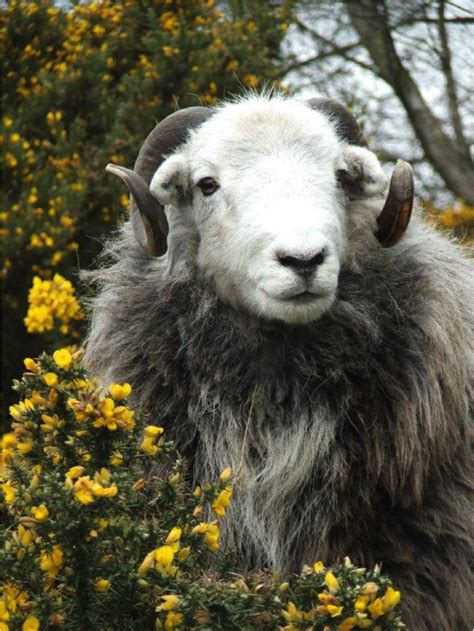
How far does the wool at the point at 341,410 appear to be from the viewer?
4004 millimetres

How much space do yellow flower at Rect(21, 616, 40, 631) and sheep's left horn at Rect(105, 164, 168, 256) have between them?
2.00 m

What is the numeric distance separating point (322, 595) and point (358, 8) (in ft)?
17.8

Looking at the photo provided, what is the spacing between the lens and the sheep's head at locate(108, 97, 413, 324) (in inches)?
149

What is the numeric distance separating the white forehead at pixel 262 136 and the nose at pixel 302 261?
0.63 metres

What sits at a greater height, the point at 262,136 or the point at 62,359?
the point at 262,136

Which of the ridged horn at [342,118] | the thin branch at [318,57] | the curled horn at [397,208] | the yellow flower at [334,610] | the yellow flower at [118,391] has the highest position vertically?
the thin branch at [318,57]

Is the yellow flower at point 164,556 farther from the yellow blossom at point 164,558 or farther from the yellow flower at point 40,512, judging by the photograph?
the yellow flower at point 40,512

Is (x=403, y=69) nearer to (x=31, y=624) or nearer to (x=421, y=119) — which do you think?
(x=421, y=119)

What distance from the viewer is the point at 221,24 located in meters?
8.23

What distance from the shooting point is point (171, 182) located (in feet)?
14.6

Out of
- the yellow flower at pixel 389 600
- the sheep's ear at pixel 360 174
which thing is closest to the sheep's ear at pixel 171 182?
the sheep's ear at pixel 360 174

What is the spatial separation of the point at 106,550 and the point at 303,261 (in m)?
1.25

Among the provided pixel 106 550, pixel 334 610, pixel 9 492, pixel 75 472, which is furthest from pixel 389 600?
pixel 9 492

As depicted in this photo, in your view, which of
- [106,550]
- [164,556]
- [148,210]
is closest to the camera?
[164,556]
